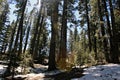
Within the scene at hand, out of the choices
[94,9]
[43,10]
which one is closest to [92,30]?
[43,10]

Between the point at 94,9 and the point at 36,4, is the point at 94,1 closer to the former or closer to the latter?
the point at 94,9

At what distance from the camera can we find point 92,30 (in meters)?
37.2

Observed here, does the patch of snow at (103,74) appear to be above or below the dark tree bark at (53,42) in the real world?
below

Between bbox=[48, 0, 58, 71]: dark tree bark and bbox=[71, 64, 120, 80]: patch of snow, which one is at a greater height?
bbox=[48, 0, 58, 71]: dark tree bark

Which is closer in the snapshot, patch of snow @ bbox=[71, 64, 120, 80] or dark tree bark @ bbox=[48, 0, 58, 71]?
patch of snow @ bbox=[71, 64, 120, 80]

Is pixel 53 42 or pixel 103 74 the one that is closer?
pixel 103 74

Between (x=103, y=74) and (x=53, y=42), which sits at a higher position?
(x=53, y=42)

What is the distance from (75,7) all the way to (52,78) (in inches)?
603

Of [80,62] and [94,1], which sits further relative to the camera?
[94,1]

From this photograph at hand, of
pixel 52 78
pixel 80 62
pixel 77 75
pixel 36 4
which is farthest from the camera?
pixel 36 4

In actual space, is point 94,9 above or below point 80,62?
above

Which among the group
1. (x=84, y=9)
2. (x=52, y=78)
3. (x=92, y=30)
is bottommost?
(x=52, y=78)

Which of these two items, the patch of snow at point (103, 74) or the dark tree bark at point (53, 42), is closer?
the patch of snow at point (103, 74)

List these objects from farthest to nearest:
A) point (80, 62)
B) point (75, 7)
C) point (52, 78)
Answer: point (75, 7) → point (80, 62) → point (52, 78)
